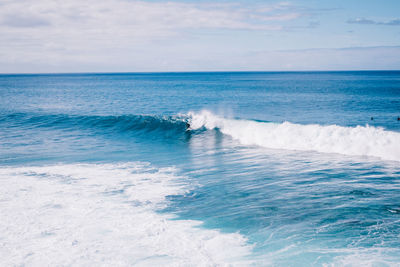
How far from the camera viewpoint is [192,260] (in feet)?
23.7

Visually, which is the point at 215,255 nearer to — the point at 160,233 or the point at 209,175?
the point at 160,233

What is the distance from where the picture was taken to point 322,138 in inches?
737

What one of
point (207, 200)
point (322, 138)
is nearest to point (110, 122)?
point (322, 138)

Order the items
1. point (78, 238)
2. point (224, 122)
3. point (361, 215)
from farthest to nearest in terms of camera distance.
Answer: point (224, 122)
point (361, 215)
point (78, 238)

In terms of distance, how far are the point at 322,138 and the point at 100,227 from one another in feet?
44.7

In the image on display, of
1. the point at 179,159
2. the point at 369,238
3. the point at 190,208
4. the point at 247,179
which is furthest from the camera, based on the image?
the point at 179,159

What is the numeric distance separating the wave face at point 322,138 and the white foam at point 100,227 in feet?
27.7

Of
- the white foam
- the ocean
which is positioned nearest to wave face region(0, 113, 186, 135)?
the ocean

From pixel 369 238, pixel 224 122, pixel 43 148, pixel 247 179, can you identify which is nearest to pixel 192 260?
pixel 369 238

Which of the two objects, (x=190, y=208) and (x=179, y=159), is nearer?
(x=190, y=208)

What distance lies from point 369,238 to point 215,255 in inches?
141

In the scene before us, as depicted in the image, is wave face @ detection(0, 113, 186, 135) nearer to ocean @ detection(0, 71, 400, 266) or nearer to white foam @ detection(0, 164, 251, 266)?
ocean @ detection(0, 71, 400, 266)

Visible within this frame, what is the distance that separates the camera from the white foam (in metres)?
7.43

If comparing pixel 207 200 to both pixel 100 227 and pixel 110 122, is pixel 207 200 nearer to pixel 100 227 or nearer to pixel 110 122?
pixel 100 227
